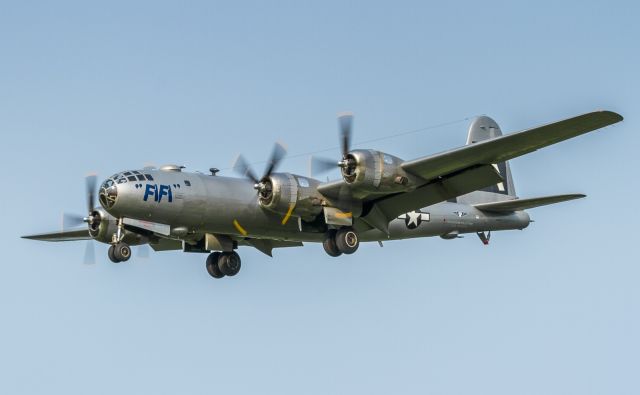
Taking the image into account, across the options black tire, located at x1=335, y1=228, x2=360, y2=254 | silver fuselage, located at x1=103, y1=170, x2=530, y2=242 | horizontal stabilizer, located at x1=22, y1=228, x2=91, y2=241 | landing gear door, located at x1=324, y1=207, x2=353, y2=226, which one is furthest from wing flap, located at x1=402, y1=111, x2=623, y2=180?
horizontal stabilizer, located at x1=22, y1=228, x2=91, y2=241

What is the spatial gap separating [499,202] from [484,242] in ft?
4.74

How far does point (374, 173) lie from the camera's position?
959 inches

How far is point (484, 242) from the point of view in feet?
96.5

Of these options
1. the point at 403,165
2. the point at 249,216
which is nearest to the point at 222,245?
the point at 249,216

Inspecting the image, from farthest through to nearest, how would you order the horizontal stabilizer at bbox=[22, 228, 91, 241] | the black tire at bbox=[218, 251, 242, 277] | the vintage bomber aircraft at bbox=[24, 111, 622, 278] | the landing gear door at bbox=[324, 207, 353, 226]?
the horizontal stabilizer at bbox=[22, 228, 91, 241] → the black tire at bbox=[218, 251, 242, 277] → the landing gear door at bbox=[324, 207, 353, 226] → the vintage bomber aircraft at bbox=[24, 111, 622, 278]

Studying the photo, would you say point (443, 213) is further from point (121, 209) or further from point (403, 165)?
point (121, 209)

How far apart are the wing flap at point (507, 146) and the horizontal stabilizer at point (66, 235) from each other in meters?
12.4

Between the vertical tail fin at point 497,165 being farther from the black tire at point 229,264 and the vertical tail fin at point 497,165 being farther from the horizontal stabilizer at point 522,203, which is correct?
the black tire at point 229,264

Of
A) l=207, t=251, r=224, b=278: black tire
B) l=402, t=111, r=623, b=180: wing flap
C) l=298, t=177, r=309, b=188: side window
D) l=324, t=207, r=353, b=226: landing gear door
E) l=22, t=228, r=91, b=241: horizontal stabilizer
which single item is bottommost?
l=207, t=251, r=224, b=278: black tire

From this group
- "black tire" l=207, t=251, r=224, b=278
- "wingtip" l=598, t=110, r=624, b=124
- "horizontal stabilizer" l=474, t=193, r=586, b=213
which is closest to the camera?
"wingtip" l=598, t=110, r=624, b=124

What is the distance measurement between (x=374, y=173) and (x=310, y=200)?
2141mm

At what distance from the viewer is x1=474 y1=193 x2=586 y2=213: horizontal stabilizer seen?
26250mm

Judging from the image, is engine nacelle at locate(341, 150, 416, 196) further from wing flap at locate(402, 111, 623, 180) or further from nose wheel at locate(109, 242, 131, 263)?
nose wheel at locate(109, 242, 131, 263)

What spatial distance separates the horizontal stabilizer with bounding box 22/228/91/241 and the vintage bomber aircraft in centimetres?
350
